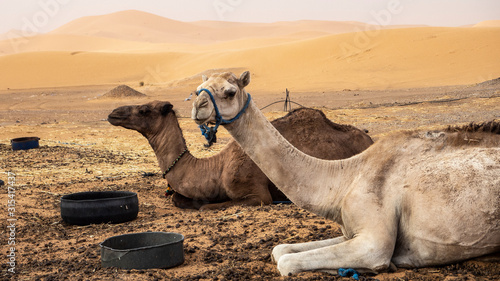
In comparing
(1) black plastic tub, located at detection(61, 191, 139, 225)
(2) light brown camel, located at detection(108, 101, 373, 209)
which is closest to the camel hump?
(2) light brown camel, located at detection(108, 101, 373, 209)

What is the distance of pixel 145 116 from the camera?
9.34 meters

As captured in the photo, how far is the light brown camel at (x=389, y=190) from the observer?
4.67m

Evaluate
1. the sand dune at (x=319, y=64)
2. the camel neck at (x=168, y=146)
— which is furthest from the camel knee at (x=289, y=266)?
the sand dune at (x=319, y=64)

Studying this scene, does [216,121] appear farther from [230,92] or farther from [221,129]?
[221,129]

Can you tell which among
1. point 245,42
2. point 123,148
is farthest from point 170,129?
point 245,42

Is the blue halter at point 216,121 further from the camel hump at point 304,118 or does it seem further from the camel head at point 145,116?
the camel head at point 145,116

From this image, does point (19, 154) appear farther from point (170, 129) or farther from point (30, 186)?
point (170, 129)

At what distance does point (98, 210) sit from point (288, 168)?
11.5 feet

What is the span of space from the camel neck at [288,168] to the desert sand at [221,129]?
727mm

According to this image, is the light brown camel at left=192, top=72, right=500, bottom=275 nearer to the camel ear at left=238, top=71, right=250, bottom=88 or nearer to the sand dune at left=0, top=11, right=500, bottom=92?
the camel ear at left=238, top=71, right=250, bottom=88

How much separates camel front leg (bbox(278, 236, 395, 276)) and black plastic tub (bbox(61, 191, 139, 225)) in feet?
11.8

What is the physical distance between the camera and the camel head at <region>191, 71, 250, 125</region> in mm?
4656

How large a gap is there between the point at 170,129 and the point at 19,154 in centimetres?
645

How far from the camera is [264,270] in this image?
5254 mm
